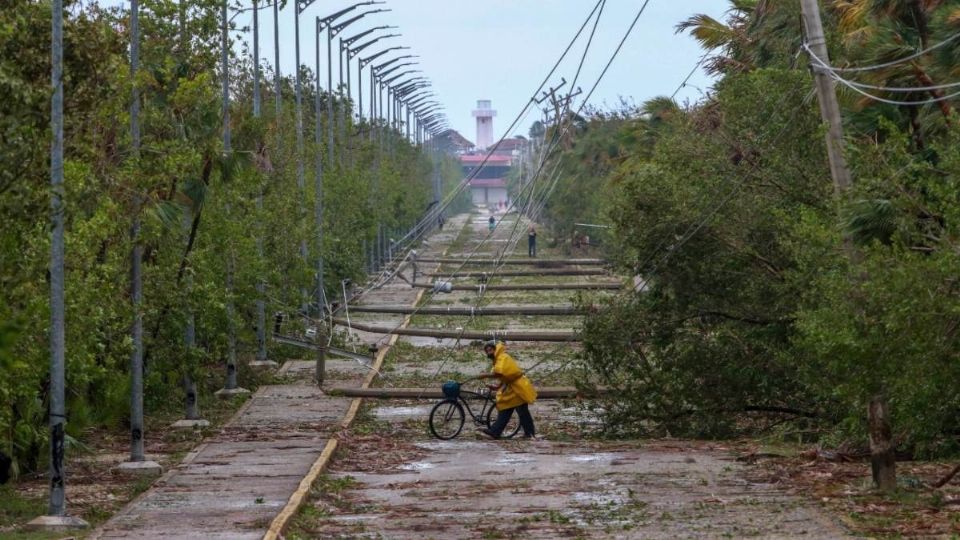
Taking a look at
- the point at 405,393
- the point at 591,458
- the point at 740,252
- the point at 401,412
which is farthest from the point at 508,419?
the point at 405,393

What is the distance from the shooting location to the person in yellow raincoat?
2808 cm

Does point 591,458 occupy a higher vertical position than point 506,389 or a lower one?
lower

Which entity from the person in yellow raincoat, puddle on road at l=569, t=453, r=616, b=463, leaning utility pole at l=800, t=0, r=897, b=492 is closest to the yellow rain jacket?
the person in yellow raincoat

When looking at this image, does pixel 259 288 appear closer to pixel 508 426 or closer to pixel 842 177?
pixel 508 426

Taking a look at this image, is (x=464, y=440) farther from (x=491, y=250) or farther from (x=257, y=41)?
(x=491, y=250)

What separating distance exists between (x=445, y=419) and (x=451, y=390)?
23.1 inches

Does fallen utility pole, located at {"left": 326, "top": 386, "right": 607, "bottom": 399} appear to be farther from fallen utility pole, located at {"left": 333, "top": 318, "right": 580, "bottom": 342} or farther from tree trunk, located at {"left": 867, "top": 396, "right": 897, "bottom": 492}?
tree trunk, located at {"left": 867, "top": 396, "right": 897, "bottom": 492}

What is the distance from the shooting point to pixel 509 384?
92.6 feet

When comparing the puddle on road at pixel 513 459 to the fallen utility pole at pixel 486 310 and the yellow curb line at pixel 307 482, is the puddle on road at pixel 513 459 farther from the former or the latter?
the fallen utility pole at pixel 486 310

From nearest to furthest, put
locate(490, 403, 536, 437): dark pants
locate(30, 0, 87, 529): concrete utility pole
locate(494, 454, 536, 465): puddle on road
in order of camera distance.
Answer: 1. locate(30, 0, 87, 529): concrete utility pole
2. locate(494, 454, 536, 465): puddle on road
3. locate(490, 403, 536, 437): dark pants

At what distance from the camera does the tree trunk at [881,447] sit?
19562 mm

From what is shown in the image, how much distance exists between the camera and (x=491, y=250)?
360 ft

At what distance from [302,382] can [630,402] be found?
1333 centimetres

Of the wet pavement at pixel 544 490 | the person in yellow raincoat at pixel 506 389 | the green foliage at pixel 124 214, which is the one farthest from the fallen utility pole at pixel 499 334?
the person in yellow raincoat at pixel 506 389
